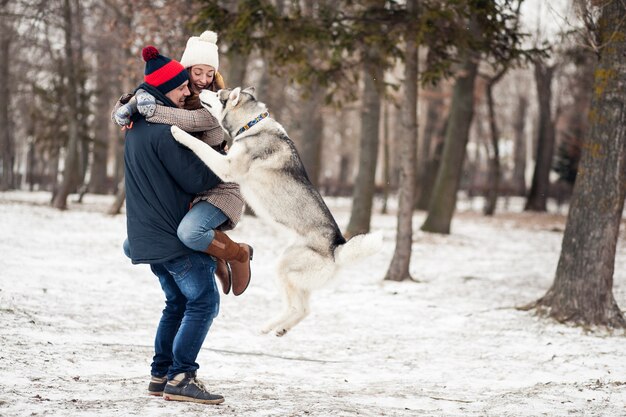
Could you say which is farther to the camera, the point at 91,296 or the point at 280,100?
the point at 280,100

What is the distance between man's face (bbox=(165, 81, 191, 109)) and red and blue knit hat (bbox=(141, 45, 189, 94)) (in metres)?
0.03

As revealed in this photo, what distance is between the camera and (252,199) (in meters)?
5.41

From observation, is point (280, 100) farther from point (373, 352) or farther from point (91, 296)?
point (373, 352)

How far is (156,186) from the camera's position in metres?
4.78

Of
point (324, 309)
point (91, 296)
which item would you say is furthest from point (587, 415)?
point (91, 296)

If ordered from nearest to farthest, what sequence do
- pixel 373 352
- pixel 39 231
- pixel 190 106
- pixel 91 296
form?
1. pixel 190 106
2. pixel 373 352
3. pixel 91 296
4. pixel 39 231

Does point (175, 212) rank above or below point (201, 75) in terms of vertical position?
below

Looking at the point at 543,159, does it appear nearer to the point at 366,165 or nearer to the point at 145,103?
the point at 366,165

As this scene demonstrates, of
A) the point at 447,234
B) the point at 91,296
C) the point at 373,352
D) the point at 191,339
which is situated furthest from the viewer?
the point at 447,234

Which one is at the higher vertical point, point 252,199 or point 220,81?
point 220,81

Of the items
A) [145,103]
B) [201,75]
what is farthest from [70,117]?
[145,103]

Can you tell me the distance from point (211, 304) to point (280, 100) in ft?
73.4

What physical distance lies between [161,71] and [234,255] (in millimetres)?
1304

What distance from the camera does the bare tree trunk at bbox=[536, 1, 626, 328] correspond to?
8852mm
